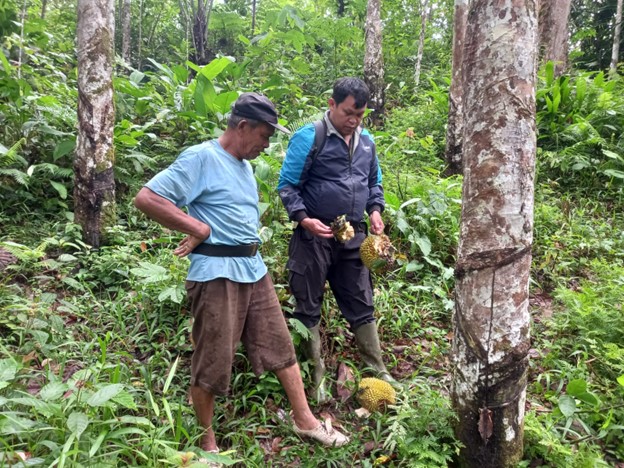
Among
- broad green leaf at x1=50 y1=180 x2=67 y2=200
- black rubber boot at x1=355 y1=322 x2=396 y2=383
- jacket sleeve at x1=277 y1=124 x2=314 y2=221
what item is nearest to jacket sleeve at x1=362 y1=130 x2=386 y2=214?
jacket sleeve at x1=277 y1=124 x2=314 y2=221

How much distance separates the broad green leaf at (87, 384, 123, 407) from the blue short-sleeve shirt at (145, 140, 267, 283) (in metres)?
0.66

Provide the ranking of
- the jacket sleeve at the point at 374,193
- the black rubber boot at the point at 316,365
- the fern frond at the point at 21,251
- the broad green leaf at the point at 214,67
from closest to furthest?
the black rubber boot at the point at 316,365 < the jacket sleeve at the point at 374,193 < the fern frond at the point at 21,251 < the broad green leaf at the point at 214,67

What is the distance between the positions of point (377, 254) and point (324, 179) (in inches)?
25.1

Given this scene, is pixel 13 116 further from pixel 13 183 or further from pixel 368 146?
pixel 368 146

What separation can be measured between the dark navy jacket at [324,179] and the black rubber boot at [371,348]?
2.69 feet

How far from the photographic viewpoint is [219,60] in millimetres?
6699

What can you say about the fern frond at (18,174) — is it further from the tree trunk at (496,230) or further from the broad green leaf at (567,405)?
the broad green leaf at (567,405)

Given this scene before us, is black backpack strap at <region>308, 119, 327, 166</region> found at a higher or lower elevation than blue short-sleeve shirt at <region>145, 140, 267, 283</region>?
higher

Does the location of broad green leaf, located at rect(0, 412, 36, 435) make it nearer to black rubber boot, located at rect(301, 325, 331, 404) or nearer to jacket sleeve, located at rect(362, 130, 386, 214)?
black rubber boot, located at rect(301, 325, 331, 404)

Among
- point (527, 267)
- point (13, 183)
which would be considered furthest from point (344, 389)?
point (13, 183)

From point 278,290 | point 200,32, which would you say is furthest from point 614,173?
point 200,32

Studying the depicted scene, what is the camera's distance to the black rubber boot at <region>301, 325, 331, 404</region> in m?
3.23

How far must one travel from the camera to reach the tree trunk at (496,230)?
2.07 metres

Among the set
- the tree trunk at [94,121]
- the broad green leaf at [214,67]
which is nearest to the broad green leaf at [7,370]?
the tree trunk at [94,121]
